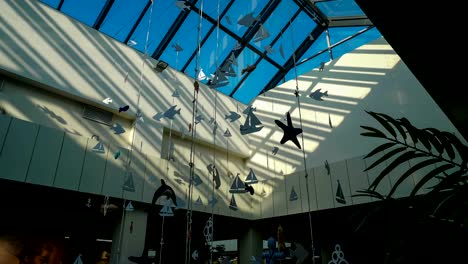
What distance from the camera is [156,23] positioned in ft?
25.2

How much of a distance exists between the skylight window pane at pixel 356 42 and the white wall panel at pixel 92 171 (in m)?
6.84

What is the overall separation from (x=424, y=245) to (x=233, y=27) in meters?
8.17

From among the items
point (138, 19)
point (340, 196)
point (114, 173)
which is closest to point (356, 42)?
point (340, 196)

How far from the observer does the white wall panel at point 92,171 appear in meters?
5.75

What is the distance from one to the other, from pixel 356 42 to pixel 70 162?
301 inches

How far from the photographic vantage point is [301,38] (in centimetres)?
974

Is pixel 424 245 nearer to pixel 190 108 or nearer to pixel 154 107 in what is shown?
pixel 154 107

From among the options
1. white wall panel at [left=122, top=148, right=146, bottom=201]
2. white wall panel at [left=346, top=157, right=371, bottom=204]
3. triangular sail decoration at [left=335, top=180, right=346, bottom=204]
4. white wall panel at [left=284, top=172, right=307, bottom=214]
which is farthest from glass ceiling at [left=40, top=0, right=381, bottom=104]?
triangular sail decoration at [left=335, top=180, right=346, bottom=204]

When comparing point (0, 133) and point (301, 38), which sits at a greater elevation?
point (301, 38)

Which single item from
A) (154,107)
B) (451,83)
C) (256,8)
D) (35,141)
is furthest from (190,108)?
(451,83)

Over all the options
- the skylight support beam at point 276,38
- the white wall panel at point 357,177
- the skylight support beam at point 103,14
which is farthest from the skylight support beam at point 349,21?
the skylight support beam at point 103,14

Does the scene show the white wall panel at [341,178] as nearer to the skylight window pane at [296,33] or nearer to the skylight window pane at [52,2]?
the skylight window pane at [296,33]

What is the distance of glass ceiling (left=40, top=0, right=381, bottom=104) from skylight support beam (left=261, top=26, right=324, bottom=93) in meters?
0.03

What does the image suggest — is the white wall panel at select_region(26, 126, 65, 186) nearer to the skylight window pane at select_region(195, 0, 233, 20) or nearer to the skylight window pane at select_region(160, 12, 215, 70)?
the skylight window pane at select_region(160, 12, 215, 70)
